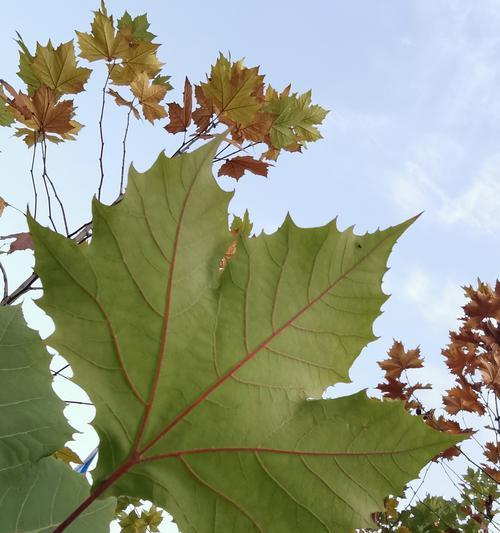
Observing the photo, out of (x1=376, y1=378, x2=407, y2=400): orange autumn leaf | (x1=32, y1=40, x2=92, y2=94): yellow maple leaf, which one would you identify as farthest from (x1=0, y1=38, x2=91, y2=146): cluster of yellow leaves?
(x1=376, y1=378, x2=407, y2=400): orange autumn leaf

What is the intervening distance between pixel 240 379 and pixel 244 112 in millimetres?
1778

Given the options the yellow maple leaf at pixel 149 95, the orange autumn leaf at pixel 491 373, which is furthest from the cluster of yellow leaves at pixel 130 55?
the orange autumn leaf at pixel 491 373

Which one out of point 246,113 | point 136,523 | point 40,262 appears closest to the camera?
point 40,262

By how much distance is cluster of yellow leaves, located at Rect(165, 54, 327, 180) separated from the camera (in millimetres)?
2053

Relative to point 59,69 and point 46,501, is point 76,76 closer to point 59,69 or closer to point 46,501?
point 59,69

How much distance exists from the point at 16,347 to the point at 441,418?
317cm

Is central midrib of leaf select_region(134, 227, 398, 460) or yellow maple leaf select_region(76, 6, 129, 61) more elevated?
yellow maple leaf select_region(76, 6, 129, 61)

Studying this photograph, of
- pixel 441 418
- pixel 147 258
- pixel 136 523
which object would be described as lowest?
pixel 136 523

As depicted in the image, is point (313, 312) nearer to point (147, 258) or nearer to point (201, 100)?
point (147, 258)

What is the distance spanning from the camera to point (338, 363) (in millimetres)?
538

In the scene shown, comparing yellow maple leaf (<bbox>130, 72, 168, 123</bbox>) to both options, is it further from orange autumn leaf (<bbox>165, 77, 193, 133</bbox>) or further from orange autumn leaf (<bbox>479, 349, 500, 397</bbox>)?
orange autumn leaf (<bbox>479, 349, 500, 397</bbox>)

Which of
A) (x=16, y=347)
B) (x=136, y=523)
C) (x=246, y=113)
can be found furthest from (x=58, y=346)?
(x=136, y=523)

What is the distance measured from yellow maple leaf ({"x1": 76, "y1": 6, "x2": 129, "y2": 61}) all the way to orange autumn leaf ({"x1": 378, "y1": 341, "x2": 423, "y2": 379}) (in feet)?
8.08

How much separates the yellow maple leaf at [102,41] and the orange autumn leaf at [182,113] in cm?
31
